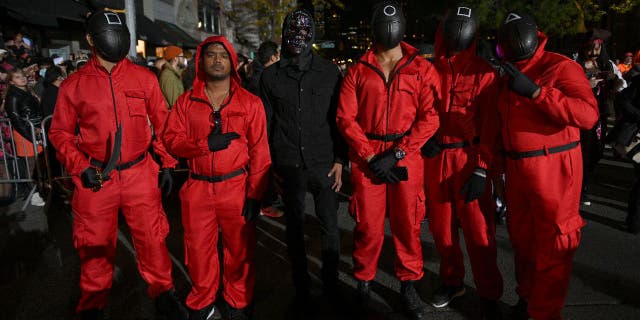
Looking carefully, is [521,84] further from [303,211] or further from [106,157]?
[106,157]

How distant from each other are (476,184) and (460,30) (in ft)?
3.68

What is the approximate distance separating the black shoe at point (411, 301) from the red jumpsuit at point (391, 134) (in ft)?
0.30

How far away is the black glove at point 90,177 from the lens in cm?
306

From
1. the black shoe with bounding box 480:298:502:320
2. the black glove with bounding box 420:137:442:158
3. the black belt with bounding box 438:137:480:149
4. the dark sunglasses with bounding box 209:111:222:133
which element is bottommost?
the black shoe with bounding box 480:298:502:320

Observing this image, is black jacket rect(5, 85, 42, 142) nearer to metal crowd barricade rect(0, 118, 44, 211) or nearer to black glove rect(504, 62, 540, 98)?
metal crowd barricade rect(0, 118, 44, 211)

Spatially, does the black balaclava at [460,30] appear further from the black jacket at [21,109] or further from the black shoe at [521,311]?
the black jacket at [21,109]

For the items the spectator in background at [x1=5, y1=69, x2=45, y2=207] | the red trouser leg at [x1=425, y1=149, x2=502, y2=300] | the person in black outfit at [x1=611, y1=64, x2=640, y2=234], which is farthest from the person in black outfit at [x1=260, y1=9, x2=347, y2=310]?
the spectator in background at [x1=5, y1=69, x2=45, y2=207]

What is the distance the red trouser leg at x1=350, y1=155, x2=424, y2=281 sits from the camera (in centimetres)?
348

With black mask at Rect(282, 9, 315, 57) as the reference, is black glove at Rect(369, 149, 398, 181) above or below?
below

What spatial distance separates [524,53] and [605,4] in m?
23.7

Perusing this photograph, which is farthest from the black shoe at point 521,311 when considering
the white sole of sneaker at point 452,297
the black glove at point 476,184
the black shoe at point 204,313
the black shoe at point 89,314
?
the black shoe at point 89,314

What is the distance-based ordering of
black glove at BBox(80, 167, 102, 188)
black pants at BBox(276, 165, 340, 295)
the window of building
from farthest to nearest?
1. the window of building
2. black pants at BBox(276, 165, 340, 295)
3. black glove at BBox(80, 167, 102, 188)

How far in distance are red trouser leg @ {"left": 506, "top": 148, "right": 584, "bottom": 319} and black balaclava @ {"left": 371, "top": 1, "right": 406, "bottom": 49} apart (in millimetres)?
1198

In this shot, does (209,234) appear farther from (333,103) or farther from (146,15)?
(146,15)
